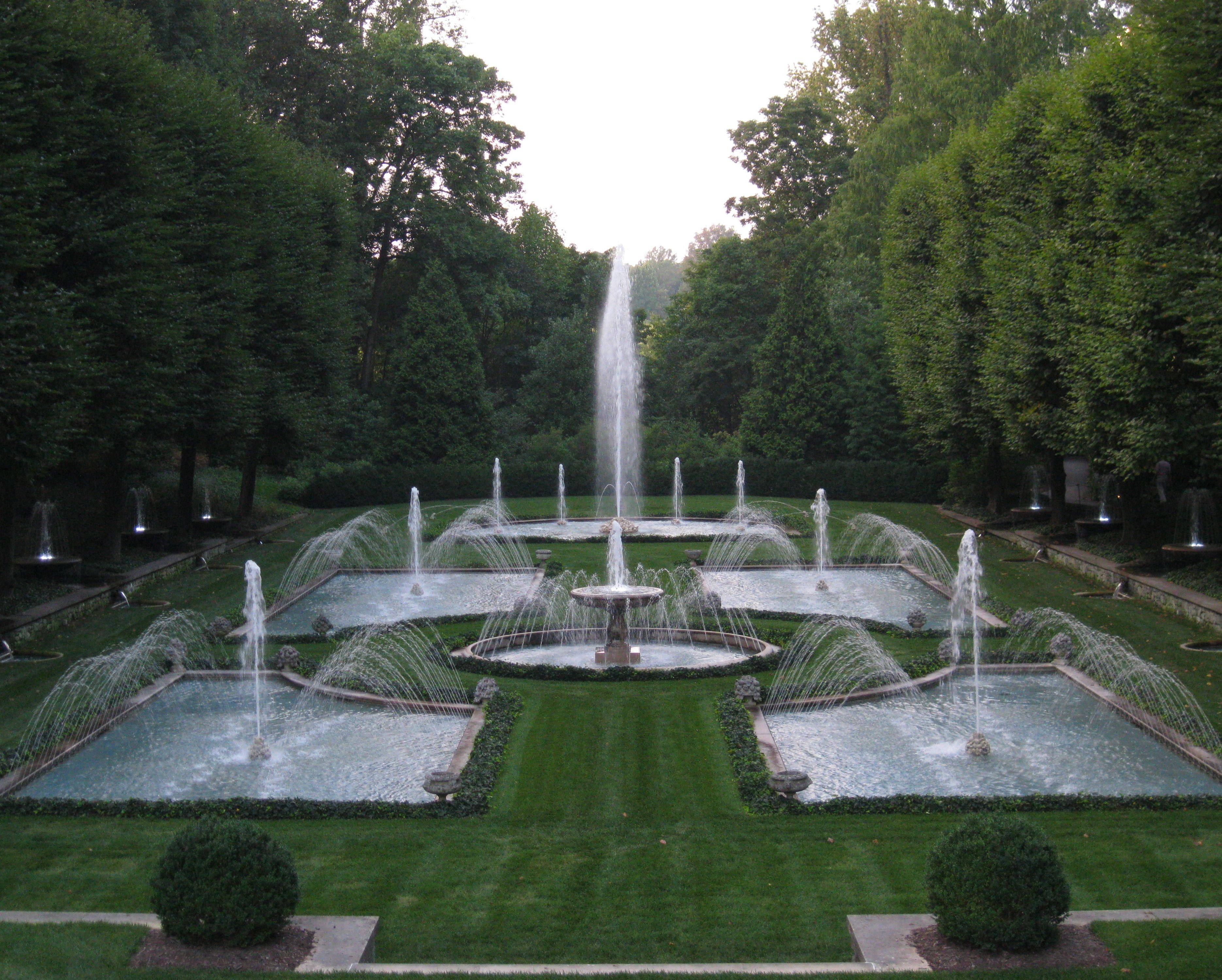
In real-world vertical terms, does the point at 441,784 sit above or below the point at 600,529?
below

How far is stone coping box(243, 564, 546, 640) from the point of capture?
880 inches

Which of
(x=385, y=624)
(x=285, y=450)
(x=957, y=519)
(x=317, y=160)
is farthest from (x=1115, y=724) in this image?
(x=317, y=160)

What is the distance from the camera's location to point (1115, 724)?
564 inches

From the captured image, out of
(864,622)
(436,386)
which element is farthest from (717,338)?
(864,622)

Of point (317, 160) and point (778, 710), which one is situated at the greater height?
point (317, 160)

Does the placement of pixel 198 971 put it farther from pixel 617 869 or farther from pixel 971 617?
pixel 971 617

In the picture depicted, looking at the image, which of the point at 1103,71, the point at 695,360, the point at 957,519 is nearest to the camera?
the point at 1103,71

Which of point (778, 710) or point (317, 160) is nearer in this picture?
point (778, 710)

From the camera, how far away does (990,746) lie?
1350cm

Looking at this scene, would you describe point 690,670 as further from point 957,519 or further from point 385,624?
point 957,519

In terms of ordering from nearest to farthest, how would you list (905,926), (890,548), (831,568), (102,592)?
(905,926)
(102,592)
(831,568)
(890,548)

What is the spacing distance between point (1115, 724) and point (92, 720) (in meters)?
12.7

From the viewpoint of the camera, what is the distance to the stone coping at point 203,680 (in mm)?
12609

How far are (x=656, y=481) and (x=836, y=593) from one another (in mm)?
19671
